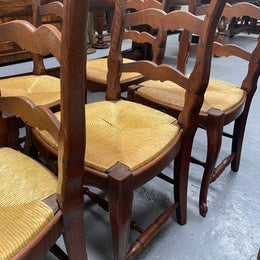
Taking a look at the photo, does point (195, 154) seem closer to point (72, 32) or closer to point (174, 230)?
point (174, 230)

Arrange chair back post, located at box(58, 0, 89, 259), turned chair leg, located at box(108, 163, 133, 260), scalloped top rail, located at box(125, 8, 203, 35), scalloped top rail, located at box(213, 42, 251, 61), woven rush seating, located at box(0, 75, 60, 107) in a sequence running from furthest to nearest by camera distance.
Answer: scalloped top rail, located at box(213, 42, 251, 61), woven rush seating, located at box(0, 75, 60, 107), scalloped top rail, located at box(125, 8, 203, 35), turned chair leg, located at box(108, 163, 133, 260), chair back post, located at box(58, 0, 89, 259)

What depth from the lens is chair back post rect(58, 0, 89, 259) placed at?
0.42 m

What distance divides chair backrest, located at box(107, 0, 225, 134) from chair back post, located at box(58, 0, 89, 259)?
0.47 meters

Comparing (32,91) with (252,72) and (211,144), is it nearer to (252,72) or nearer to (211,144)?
(211,144)

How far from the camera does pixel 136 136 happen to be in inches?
34.4

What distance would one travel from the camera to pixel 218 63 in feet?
12.0

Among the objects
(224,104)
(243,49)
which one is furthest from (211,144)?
(243,49)

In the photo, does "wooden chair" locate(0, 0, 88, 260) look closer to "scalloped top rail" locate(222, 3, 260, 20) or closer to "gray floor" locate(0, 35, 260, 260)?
"gray floor" locate(0, 35, 260, 260)

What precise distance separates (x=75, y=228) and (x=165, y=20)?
2.54ft

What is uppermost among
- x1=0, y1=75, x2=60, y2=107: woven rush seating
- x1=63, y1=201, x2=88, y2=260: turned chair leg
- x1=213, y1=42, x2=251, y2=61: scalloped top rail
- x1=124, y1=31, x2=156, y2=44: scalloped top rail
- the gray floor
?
x1=124, y1=31, x2=156, y2=44: scalloped top rail

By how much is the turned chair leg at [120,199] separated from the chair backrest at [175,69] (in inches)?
13.7

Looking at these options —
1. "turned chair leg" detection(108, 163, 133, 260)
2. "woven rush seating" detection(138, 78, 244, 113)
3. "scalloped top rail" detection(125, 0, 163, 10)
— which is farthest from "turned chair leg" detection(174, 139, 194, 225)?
"scalloped top rail" detection(125, 0, 163, 10)

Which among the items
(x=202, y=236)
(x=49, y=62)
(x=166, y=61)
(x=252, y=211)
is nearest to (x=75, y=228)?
(x=202, y=236)

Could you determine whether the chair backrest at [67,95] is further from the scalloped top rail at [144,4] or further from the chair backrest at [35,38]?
the scalloped top rail at [144,4]
